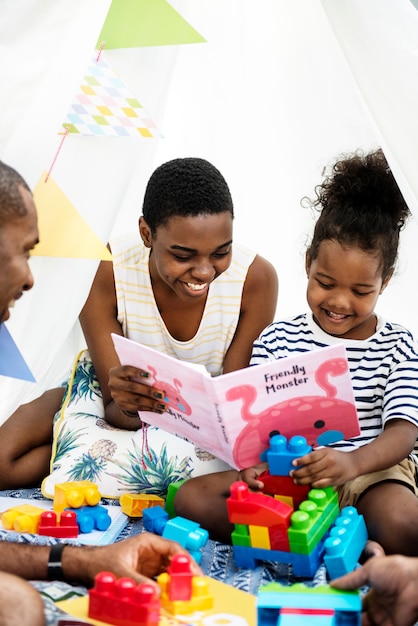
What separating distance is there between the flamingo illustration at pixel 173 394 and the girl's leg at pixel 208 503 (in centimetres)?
22

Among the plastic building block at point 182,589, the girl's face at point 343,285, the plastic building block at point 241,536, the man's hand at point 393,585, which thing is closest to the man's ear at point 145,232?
the girl's face at point 343,285

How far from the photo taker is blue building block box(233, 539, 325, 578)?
4.81 ft

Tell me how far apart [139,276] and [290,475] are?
2.43ft

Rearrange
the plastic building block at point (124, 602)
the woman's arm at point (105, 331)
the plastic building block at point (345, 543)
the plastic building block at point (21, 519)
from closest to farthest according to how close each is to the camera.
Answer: the plastic building block at point (124, 602) → the plastic building block at point (345, 543) → the plastic building block at point (21, 519) → the woman's arm at point (105, 331)

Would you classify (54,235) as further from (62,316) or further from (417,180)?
(417,180)

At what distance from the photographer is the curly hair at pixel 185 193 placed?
1.83m

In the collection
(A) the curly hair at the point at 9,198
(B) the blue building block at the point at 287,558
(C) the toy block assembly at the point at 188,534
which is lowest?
(C) the toy block assembly at the point at 188,534

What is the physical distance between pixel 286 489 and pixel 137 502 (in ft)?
1.28

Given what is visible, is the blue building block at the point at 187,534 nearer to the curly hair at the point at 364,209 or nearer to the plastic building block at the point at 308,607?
the plastic building block at the point at 308,607

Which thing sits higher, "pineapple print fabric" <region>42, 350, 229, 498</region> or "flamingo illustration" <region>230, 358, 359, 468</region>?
"flamingo illustration" <region>230, 358, 359, 468</region>

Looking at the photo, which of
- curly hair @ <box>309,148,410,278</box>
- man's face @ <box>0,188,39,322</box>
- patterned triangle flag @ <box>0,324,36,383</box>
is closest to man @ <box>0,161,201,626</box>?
man's face @ <box>0,188,39,322</box>

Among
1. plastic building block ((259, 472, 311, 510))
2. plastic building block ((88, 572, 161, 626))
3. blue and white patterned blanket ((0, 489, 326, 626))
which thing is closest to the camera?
plastic building block ((88, 572, 161, 626))

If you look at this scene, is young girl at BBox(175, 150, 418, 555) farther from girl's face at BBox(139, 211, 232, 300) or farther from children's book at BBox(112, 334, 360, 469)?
girl's face at BBox(139, 211, 232, 300)

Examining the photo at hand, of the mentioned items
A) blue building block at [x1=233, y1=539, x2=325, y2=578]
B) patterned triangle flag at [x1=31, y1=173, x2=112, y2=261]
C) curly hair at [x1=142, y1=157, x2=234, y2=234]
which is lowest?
blue building block at [x1=233, y1=539, x2=325, y2=578]
